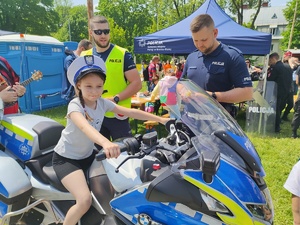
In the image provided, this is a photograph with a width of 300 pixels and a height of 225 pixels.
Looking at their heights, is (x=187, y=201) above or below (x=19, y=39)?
below

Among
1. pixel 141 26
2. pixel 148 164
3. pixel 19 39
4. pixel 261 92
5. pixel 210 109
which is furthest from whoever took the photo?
pixel 141 26

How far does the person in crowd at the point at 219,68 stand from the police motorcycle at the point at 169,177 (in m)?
0.89

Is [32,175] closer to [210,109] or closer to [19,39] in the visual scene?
[210,109]

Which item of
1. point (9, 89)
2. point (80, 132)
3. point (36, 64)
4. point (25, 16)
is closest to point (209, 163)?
point (80, 132)

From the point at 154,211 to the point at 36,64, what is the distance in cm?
857

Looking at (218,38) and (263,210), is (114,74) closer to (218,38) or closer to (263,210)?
(263,210)

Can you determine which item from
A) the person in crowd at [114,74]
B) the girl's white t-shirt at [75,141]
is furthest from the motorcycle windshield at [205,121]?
the person in crowd at [114,74]

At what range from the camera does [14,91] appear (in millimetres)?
2742

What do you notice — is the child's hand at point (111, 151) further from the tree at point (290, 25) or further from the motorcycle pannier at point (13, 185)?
the tree at point (290, 25)

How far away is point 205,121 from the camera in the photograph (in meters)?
1.71

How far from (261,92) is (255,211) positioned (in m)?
5.91

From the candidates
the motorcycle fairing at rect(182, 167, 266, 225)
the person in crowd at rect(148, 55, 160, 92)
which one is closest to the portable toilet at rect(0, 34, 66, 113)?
the person in crowd at rect(148, 55, 160, 92)

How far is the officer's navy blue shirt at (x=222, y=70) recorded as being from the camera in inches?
108

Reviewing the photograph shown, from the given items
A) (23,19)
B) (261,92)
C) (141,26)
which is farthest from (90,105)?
(141,26)
